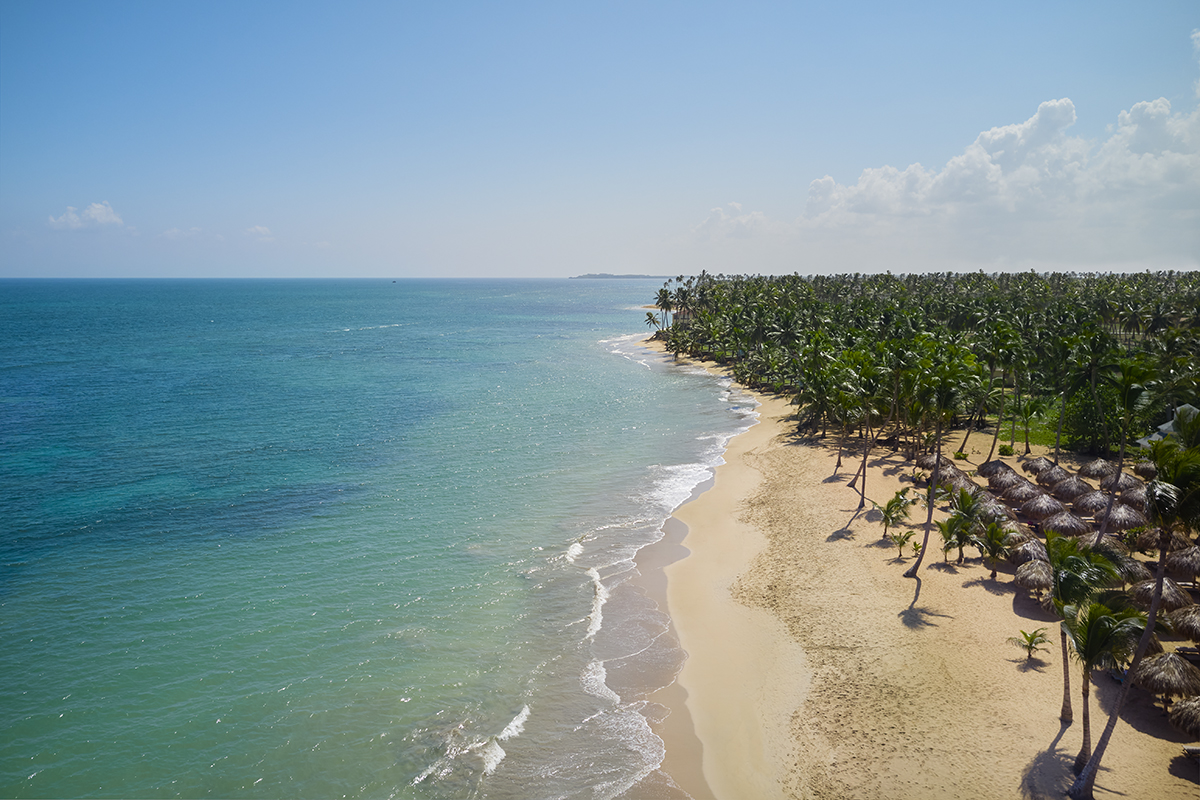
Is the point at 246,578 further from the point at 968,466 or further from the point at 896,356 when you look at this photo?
the point at 968,466

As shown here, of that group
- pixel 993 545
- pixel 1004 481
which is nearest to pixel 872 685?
pixel 993 545

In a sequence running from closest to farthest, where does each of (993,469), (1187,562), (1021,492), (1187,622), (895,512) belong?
1. (1187,622)
2. (1187,562)
3. (895,512)
4. (1021,492)
5. (993,469)

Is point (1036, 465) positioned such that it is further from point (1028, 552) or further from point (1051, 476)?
point (1028, 552)

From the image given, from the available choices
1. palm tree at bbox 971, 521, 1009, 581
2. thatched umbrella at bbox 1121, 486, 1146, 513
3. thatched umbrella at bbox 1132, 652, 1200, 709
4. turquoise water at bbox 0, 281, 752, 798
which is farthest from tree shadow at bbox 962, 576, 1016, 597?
turquoise water at bbox 0, 281, 752, 798

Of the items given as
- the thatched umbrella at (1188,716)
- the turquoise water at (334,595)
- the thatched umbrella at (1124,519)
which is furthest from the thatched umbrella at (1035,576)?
the turquoise water at (334,595)

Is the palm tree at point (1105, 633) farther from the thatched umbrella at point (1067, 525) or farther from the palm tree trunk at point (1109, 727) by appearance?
the thatched umbrella at point (1067, 525)

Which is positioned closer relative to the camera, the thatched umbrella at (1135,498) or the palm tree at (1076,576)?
the palm tree at (1076,576)
